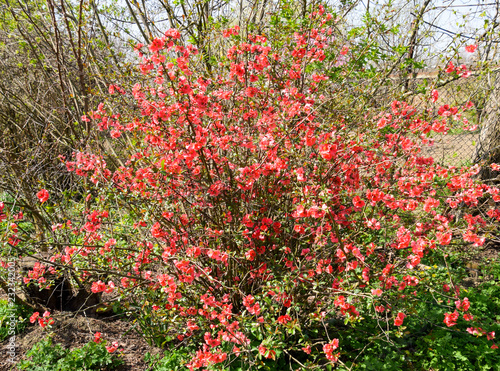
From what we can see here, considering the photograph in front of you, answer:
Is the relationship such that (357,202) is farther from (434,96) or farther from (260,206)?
(434,96)

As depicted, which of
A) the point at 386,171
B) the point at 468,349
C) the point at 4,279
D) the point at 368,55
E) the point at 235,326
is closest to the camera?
the point at 235,326

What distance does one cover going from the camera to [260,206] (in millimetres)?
2781

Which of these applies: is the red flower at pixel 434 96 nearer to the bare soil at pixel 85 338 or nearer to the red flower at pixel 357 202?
the red flower at pixel 357 202

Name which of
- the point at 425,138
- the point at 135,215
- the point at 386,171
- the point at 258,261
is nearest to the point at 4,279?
the point at 135,215

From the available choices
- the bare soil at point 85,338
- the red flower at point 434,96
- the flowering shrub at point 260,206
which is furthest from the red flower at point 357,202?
the bare soil at point 85,338

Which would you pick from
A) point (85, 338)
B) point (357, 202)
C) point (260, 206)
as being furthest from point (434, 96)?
point (85, 338)

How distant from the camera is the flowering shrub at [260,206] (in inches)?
94.5

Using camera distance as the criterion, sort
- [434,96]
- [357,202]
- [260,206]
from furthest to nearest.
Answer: [260,206] → [434,96] → [357,202]

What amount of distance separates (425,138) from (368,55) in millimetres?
A: 1504

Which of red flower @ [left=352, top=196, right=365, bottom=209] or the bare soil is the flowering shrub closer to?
red flower @ [left=352, top=196, right=365, bottom=209]

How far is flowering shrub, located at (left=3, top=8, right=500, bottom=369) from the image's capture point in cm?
240

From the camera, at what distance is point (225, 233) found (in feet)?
8.92

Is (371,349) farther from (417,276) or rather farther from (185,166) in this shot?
(185,166)

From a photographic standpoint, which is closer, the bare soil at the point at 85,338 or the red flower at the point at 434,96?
the red flower at the point at 434,96
